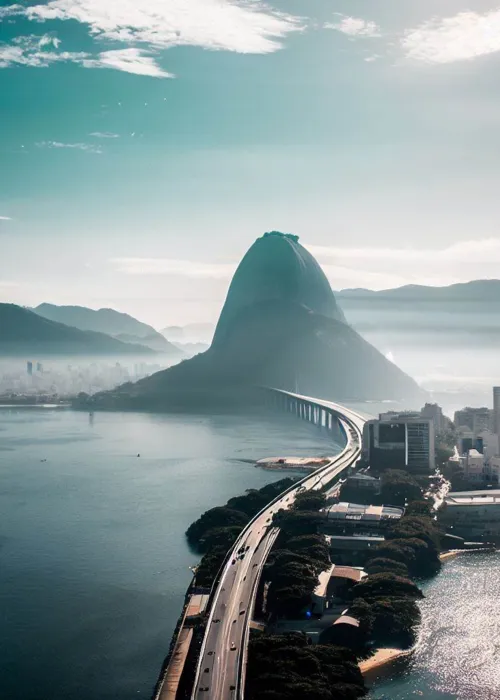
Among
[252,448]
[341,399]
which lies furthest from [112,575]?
[341,399]

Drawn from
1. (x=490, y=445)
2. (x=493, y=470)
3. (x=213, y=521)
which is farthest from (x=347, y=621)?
(x=490, y=445)

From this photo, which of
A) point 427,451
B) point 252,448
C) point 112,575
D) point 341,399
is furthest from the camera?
point 341,399

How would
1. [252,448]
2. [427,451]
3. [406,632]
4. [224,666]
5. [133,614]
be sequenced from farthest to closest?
[252,448]
[427,451]
[133,614]
[406,632]
[224,666]

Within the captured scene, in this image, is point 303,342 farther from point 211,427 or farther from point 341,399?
point 211,427

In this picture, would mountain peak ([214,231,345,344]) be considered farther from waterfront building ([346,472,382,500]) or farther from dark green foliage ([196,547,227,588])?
dark green foliage ([196,547,227,588])

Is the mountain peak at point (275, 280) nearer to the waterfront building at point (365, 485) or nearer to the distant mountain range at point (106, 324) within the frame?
the waterfront building at point (365, 485)

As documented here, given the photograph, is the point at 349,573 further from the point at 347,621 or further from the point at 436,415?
the point at 436,415

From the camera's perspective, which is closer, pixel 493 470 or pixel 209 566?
pixel 209 566
